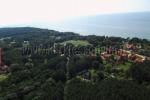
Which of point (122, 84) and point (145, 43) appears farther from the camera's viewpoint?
point (145, 43)

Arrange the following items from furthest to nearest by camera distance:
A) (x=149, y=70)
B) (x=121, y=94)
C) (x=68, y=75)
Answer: (x=68, y=75), (x=149, y=70), (x=121, y=94)

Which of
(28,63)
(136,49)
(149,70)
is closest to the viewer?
(149,70)

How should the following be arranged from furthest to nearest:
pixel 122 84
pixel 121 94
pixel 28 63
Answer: pixel 28 63
pixel 122 84
pixel 121 94

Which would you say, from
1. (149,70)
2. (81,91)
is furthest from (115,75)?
(81,91)

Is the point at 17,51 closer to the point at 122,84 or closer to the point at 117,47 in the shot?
the point at 117,47

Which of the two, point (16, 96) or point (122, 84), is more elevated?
point (122, 84)

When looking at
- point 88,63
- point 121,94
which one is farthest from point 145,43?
point 121,94

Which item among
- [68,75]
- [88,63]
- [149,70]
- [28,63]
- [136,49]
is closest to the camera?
[149,70]

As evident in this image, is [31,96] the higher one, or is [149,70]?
[149,70]

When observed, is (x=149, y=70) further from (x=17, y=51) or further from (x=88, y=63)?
(x=17, y=51)
